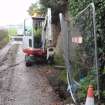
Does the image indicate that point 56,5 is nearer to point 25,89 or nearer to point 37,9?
point 37,9

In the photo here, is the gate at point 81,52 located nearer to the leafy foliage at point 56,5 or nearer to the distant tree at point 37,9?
the leafy foliage at point 56,5

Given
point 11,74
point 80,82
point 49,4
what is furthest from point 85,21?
point 49,4

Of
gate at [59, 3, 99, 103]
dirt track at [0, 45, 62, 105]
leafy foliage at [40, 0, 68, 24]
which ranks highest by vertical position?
leafy foliage at [40, 0, 68, 24]

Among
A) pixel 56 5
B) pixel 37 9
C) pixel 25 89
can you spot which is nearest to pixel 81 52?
pixel 25 89

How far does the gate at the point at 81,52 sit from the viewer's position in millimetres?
8109

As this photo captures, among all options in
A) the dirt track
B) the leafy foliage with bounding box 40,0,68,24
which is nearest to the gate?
the dirt track

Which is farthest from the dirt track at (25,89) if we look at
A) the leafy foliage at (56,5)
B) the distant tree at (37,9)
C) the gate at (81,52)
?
the distant tree at (37,9)

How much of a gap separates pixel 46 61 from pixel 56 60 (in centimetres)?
56

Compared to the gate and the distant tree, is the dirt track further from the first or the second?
the distant tree

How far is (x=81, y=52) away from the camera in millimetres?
8984

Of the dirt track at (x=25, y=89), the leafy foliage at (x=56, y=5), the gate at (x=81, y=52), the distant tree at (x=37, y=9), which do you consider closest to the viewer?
the gate at (x=81, y=52)

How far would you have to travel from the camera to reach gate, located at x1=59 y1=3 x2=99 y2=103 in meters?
8.11

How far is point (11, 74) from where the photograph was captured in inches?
615

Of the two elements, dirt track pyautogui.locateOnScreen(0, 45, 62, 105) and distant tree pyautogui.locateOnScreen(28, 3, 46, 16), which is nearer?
dirt track pyautogui.locateOnScreen(0, 45, 62, 105)
